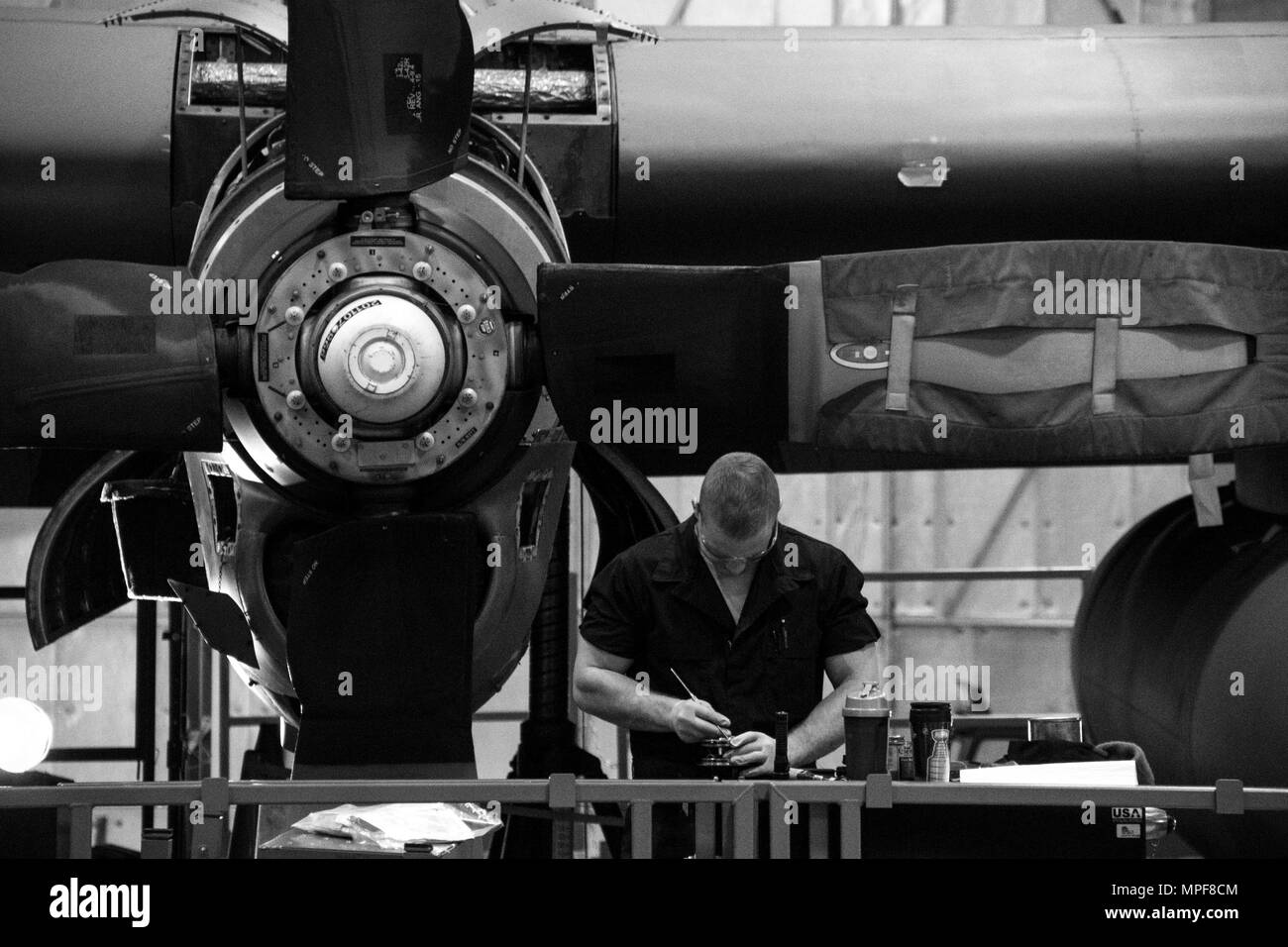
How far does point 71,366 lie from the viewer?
487 cm

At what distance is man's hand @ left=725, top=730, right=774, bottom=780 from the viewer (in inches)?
187

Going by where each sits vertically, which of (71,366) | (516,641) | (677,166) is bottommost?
(516,641)

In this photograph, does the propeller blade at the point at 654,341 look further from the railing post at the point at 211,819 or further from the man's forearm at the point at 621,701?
the railing post at the point at 211,819

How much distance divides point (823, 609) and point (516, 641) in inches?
39.5

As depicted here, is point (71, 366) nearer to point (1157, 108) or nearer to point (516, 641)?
point (516, 641)

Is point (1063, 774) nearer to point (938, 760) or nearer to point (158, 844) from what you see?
point (938, 760)

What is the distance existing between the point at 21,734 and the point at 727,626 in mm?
2178

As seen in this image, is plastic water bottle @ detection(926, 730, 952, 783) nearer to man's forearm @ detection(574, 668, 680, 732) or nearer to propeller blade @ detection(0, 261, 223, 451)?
man's forearm @ detection(574, 668, 680, 732)

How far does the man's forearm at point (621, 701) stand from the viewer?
16.5 feet

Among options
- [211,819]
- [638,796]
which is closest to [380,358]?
[211,819]

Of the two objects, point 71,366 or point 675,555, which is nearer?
point 71,366

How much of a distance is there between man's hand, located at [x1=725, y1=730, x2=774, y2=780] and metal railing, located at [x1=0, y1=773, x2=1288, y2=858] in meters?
0.41

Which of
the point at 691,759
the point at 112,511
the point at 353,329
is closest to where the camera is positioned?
the point at 353,329

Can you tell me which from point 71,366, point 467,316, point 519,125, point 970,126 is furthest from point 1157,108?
point 71,366
